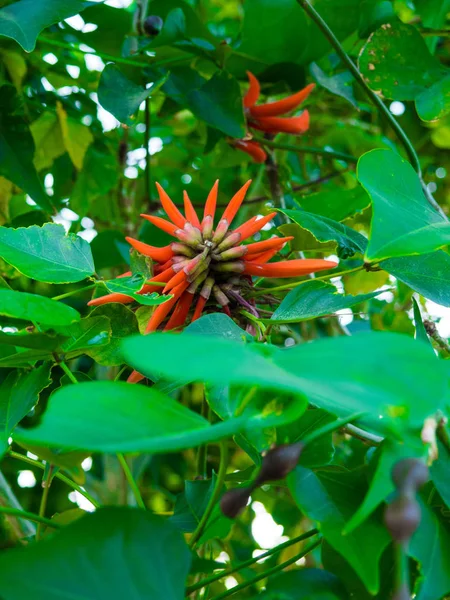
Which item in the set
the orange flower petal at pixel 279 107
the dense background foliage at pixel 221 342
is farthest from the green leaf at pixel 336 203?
the orange flower petal at pixel 279 107

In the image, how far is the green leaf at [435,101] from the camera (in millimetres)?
635

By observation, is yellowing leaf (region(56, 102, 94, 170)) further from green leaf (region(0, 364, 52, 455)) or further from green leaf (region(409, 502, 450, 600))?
green leaf (region(409, 502, 450, 600))

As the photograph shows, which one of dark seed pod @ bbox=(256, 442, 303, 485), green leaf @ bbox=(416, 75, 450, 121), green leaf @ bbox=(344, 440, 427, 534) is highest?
green leaf @ bbox=(416, 75, 450, 121)

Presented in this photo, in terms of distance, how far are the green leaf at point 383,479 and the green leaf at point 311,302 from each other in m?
0.14

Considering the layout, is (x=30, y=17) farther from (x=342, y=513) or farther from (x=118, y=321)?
(x=342, y=513)

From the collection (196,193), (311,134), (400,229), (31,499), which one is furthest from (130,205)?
(400,229)

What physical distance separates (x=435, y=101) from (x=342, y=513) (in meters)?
0.44

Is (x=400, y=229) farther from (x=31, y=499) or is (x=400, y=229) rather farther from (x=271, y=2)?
(x=31, y=499)

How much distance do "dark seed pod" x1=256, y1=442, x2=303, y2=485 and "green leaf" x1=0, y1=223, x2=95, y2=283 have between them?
0.68 ft

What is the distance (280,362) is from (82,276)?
0.24 meters

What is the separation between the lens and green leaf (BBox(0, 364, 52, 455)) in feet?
1.39

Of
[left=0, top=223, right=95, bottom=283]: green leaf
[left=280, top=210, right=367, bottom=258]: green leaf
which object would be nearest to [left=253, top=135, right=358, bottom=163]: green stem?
[left=280, top=210, right=367, bottom=258]: green leaf

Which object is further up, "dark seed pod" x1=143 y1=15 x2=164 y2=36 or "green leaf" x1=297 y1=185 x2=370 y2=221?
"dark seed pod" x1=143 y1=15 x2=164 y2=36

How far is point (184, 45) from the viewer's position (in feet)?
2.41
